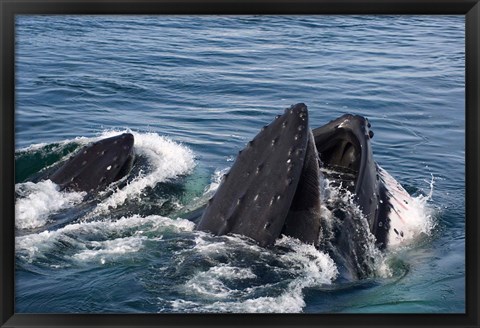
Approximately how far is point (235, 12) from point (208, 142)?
601 centimetres

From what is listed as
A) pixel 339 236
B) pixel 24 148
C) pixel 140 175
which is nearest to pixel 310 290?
pixel 339 236

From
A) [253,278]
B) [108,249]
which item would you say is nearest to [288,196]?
[253,278]

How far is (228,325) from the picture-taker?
741 cm

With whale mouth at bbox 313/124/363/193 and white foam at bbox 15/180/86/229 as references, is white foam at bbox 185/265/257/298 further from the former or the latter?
white foam at bbox 15/180/86/229

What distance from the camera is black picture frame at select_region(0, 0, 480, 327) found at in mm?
7461

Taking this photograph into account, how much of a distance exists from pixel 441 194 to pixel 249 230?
406 cm

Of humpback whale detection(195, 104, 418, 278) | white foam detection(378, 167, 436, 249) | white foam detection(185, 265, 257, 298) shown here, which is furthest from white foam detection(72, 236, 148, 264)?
white foam detection(378, 167, 436, 249)

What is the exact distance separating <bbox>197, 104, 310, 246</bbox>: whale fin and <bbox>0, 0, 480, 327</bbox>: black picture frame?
3.49 feet

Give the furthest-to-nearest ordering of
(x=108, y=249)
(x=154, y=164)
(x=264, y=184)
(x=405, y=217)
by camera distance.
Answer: (x=154, y=164) → (x=405, y=217) → (x=108, y=249) → (x=264, y=184)

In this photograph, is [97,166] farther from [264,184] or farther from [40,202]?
[264,184]

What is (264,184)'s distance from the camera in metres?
8.47

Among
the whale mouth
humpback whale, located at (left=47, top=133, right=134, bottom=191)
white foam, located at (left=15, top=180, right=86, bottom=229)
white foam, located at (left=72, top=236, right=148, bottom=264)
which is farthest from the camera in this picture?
humpback whale, located at (left=47, top=133, right=134, bottom=191)

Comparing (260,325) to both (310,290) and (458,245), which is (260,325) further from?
(458,245)

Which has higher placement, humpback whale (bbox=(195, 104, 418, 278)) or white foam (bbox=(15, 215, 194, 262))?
humpback whale (bbox=(195, 104, 418, 278))
